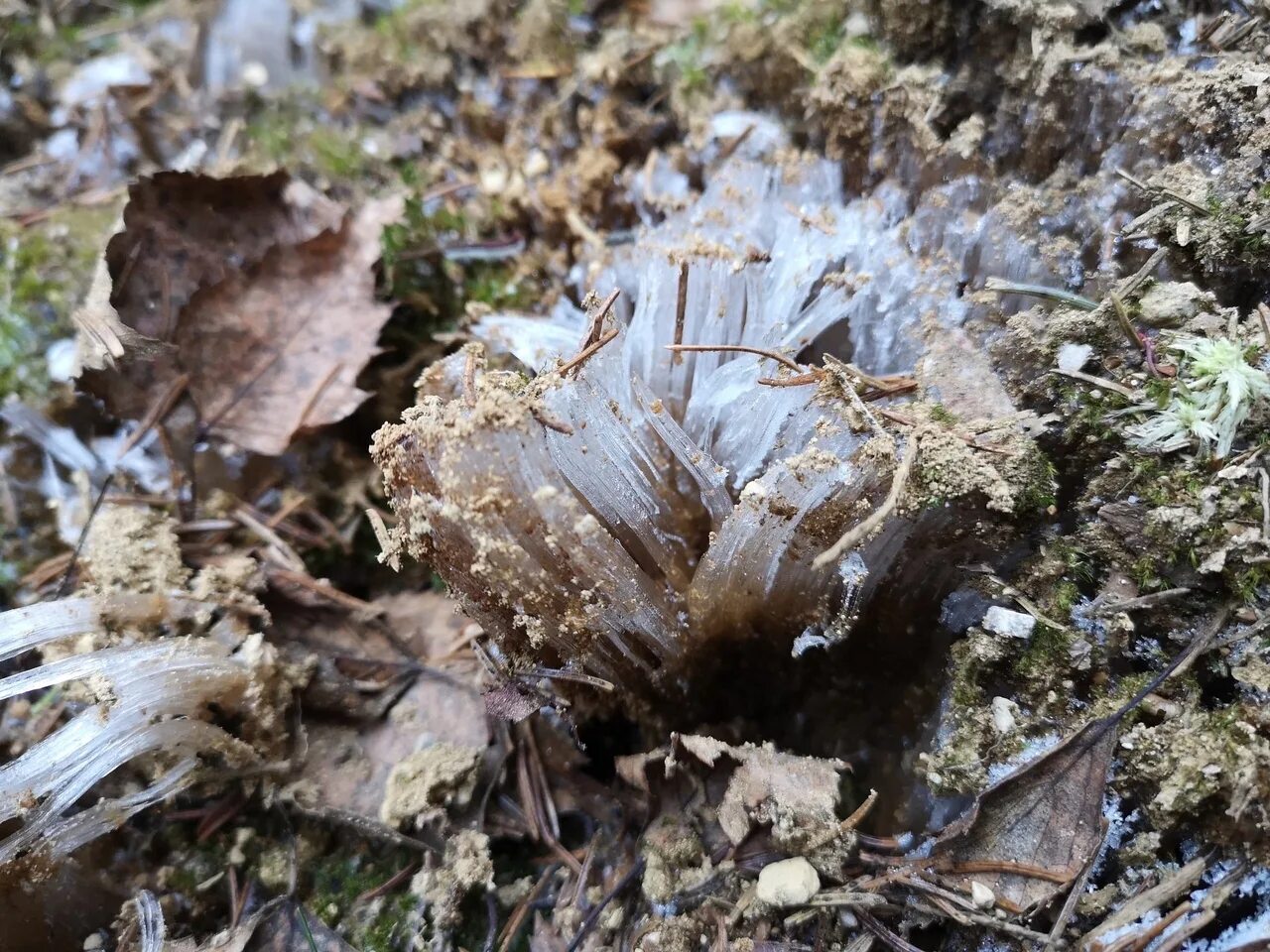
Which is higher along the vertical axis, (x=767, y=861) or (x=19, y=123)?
(x=19, y=123)

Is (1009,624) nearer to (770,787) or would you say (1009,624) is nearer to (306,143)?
(770,787)

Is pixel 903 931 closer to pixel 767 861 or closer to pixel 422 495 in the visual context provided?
pixel 767 861

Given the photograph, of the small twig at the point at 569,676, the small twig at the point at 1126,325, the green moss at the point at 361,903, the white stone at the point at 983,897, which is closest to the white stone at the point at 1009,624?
the white stone at the point at 983,897

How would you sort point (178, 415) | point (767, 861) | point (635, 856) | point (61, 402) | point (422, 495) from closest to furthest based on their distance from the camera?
point (422, 495)
point (767, 861)
point (635, 856)
point (178, 415)
point (61, 402)

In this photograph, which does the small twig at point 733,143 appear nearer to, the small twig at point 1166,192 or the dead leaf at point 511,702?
the small twig at point 1166,192

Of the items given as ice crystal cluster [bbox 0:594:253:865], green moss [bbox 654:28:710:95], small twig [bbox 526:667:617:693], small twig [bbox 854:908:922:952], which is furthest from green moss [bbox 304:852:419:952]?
green moss [bbox 654:28:710:95]

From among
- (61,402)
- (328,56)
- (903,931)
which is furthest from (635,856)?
(328,56)
